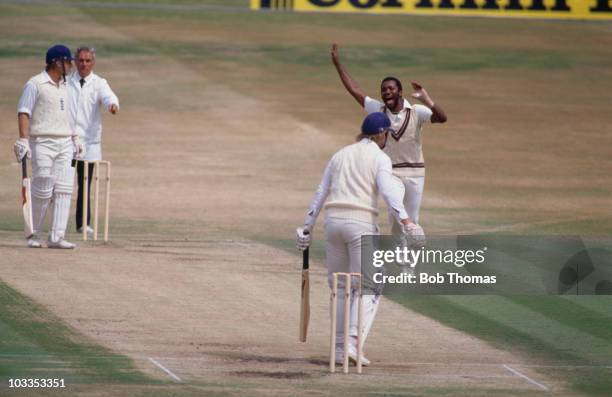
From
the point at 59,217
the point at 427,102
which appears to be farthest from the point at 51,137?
the point at 427,102

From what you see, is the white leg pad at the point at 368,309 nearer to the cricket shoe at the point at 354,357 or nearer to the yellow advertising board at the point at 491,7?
the cricket shoe at the point at 354,357

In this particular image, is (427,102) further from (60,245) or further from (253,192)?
(253,192)

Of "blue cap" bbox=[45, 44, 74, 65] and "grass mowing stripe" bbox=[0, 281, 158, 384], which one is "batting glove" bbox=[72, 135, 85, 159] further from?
"grass mowing stripe" bbox=[0, 281, 158, 384]

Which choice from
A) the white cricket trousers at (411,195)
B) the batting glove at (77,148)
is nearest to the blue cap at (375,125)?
the white cricket trousers at (411,195)

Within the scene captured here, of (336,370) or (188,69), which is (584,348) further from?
(188,69)

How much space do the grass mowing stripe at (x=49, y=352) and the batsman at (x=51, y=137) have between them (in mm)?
2755

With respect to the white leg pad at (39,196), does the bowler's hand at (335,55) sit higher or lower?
higher

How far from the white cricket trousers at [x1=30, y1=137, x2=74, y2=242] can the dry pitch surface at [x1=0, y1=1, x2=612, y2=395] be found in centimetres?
44

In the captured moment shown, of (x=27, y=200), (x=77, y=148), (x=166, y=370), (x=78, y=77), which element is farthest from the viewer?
(x=78, y=77)

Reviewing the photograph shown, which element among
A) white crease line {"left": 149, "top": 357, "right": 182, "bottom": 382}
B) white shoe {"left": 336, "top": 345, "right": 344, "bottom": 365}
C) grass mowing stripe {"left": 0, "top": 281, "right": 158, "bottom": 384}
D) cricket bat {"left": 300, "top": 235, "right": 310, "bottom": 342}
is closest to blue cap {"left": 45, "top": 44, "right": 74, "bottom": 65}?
grass mowing stripe {"left": 0, "top": 281, "right": 158, "bottom": 384}

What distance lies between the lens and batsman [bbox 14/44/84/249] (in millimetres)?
14727

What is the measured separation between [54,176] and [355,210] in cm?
542

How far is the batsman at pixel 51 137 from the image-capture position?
48.3ft

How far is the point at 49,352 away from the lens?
10.6m
